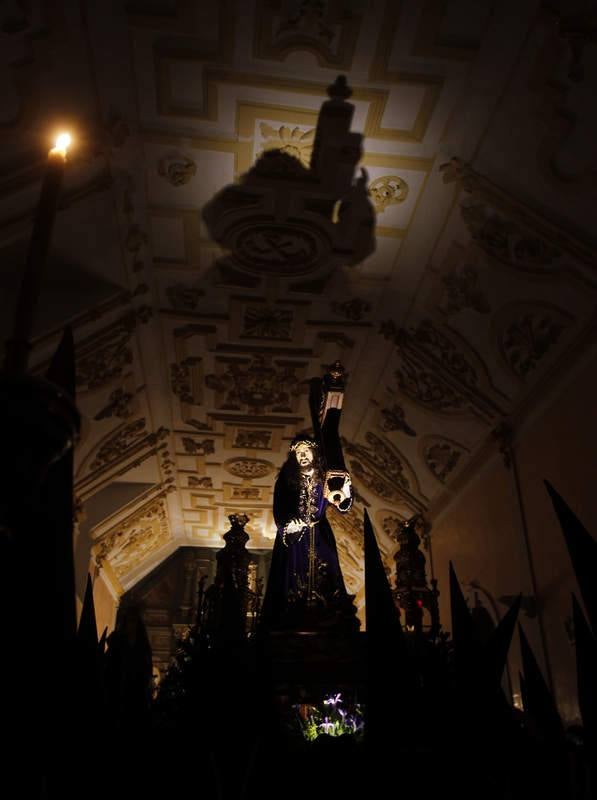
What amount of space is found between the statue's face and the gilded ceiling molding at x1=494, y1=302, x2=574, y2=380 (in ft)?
10.6

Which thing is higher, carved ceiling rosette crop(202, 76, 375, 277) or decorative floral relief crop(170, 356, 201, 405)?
carved ceiling rosette crop(202, 76, 375, 277)

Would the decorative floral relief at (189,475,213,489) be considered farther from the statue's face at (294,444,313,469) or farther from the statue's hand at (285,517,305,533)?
the statue's hand at (285,517,305,533)

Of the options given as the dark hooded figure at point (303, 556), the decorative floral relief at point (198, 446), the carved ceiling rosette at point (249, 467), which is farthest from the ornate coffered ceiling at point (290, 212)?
the dark hooded figure at point (303, 556)

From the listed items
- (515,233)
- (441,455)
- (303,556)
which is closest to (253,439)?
(441,455)

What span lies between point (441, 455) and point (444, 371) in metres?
1.90

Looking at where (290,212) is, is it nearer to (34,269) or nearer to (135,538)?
(34,269)

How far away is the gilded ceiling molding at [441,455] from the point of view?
9.84 metres

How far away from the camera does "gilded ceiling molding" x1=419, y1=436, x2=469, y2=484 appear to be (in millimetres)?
9844

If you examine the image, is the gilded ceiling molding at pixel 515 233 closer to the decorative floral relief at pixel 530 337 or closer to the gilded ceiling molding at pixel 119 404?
the decorative floral relief at pixel 530 337

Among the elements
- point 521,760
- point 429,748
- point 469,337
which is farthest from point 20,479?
point 469,337

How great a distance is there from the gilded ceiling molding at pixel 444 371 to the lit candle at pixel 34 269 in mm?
7126

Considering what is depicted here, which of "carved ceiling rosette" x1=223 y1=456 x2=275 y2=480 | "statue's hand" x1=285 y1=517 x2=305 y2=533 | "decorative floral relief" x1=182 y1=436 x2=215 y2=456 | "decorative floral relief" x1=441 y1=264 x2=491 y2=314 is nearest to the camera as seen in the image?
"statue's hand" x1=285 y1=517 x2=305 y2=533

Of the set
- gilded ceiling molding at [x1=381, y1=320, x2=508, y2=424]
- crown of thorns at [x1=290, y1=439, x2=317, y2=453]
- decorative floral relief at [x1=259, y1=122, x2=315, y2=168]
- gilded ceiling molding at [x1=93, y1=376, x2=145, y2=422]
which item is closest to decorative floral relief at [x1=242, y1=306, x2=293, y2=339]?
gilded ceiling molding at [x1=381, y1=320, x2=508, y2=424]

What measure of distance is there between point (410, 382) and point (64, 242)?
530 cm
